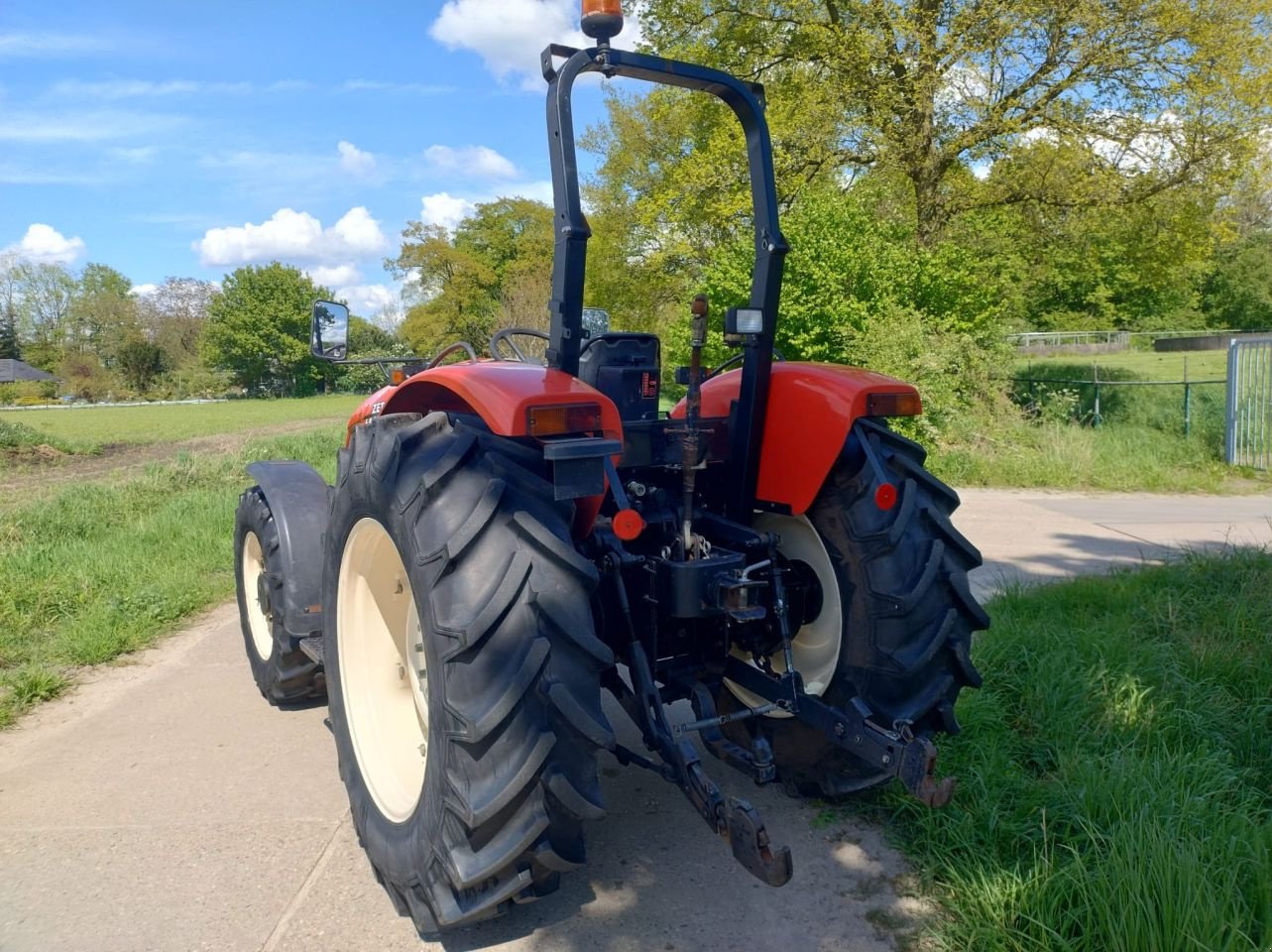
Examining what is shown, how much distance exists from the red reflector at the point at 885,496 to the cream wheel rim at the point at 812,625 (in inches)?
11.1

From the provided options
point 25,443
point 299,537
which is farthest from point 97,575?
point 25,443

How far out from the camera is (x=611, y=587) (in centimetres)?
285

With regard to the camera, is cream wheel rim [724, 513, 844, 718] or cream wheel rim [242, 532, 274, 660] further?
cream wheel rim [242, 532, 274, 660]

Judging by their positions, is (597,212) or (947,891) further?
(597,212)

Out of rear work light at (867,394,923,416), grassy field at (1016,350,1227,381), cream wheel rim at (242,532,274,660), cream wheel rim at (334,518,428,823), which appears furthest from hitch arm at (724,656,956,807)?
grassy field at (1016,350,1227,381)

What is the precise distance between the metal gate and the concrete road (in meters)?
10.9

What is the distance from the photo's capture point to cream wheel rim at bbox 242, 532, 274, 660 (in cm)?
457

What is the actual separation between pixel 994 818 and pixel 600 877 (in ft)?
4.27

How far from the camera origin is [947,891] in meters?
2.67

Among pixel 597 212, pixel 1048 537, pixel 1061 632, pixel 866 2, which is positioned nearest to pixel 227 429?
pixel 597 212

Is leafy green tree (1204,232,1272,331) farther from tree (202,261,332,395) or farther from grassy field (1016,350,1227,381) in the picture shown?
tree (202,261,332,395)

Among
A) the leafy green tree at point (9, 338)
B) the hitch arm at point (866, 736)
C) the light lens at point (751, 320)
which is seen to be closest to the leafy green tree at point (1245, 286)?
the light lens at point (751, 320)

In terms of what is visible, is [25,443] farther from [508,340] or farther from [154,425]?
[508,340]

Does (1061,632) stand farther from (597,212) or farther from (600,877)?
(597,212)
